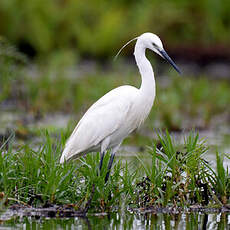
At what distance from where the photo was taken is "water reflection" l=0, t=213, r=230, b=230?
5590 millimetres

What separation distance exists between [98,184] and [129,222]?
0.45 metres

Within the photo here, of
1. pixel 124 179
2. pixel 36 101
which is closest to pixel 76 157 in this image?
pixel 124 179

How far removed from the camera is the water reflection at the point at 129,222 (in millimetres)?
5590

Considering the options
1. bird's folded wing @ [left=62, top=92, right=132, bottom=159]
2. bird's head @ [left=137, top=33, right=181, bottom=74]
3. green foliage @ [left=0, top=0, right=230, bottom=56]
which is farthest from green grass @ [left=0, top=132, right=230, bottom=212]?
green foliage @ [left=0, top=0, right=230, bottom=56]

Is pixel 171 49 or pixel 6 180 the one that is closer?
pixel 6 180

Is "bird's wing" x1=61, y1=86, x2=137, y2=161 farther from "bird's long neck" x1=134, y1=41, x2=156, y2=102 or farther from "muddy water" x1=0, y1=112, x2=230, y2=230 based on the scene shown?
"muddy water" x1=0, y1=112, x2=230, y2=230

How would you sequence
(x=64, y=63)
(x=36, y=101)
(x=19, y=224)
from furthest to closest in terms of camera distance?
1. (x=64, y=63)
2. (x=36, y=101)
3. (x=19, y=224)

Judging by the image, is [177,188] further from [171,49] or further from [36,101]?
[171,49]

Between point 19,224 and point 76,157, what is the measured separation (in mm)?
1583

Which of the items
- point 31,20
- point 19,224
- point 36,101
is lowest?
point 19,224

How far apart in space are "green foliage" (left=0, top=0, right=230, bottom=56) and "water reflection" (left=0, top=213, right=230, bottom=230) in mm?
17652

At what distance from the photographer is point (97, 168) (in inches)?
241

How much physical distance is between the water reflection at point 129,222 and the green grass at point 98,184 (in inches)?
7.0

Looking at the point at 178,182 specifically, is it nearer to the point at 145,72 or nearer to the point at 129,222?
the point at 129,222
